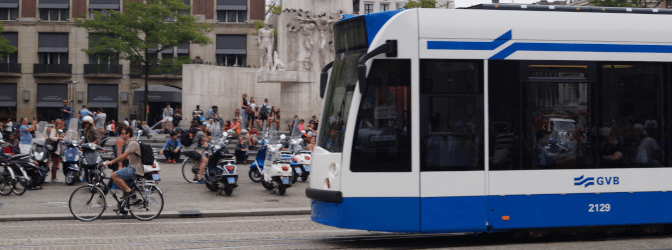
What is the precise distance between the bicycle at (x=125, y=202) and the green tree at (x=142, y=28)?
Answer: 109 feet

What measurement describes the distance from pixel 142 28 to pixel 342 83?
3880 centimetres

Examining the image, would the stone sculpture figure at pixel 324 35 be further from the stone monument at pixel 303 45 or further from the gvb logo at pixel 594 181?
the gvb logo at pixel 594 181

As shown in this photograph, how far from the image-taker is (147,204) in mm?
12008

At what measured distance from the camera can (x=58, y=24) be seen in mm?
55469

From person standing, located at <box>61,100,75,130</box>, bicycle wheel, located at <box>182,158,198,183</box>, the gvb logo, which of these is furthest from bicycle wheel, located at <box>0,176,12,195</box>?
the gvb logo

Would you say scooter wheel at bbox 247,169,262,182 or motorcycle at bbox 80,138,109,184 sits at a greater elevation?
motorcycle at bbox 80,138,109,184

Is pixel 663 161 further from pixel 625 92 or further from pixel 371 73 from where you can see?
pixel 371 73

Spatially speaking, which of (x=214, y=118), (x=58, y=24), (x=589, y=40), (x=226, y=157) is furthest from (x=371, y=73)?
(x=58, y=24)

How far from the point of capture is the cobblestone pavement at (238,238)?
8.66m

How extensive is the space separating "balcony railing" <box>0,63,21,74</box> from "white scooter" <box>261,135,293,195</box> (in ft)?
151

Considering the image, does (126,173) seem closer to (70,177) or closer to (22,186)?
(22,186)

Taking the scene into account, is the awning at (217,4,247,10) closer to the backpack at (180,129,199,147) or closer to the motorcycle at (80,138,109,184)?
the backpack at (180,129,199,147)

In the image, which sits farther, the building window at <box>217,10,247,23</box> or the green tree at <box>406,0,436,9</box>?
the building window at <box>217,10,247,23</box>

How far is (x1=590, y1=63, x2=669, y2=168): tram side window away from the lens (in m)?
8.41
